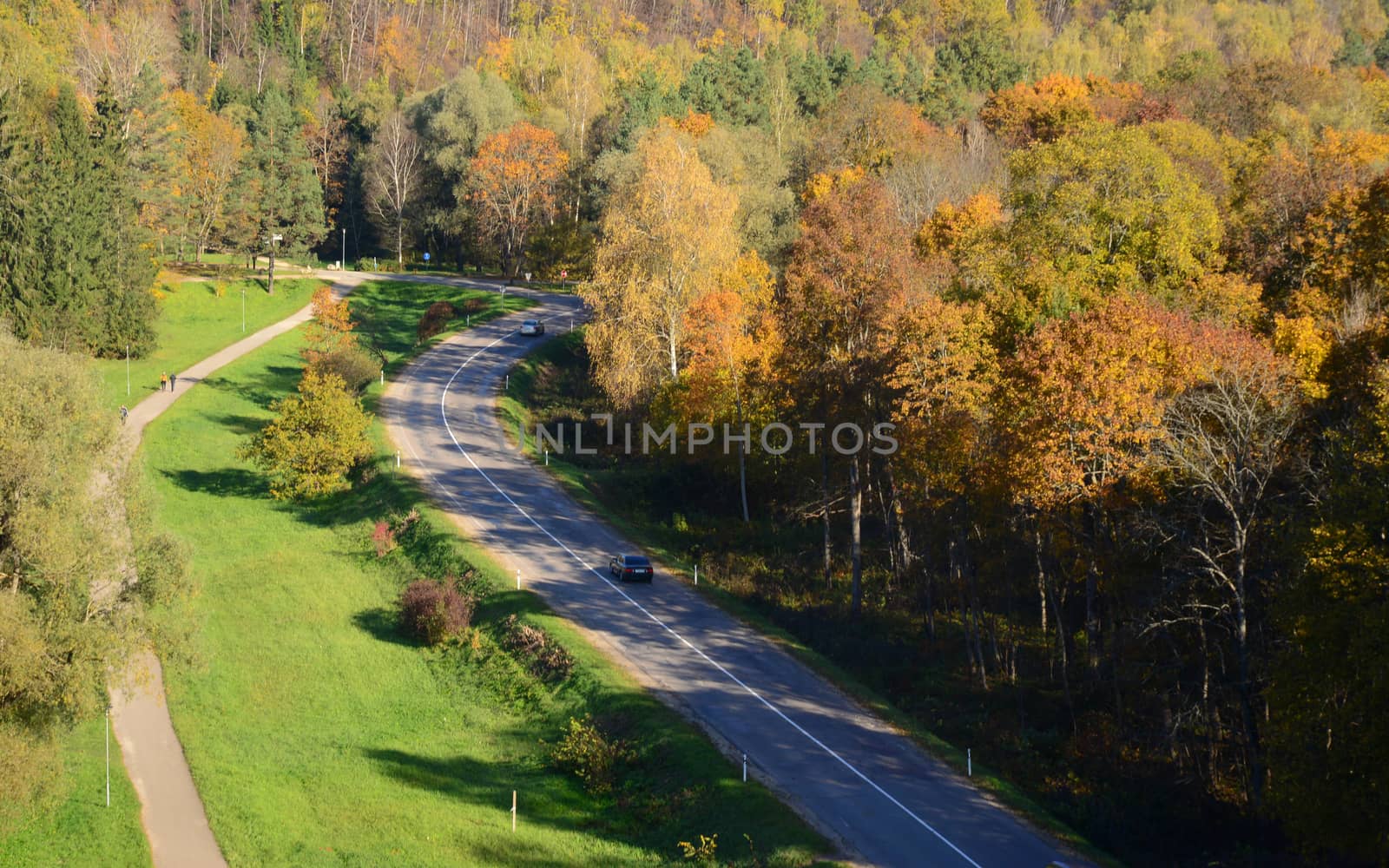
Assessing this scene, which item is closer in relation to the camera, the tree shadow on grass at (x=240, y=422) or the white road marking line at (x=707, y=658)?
the white road marking line at (x=707, y=658)

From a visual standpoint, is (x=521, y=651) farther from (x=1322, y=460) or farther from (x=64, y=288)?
(x=64, y=288)

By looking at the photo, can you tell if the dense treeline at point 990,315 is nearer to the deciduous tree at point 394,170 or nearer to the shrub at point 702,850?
the deciduous tree at point 394,170

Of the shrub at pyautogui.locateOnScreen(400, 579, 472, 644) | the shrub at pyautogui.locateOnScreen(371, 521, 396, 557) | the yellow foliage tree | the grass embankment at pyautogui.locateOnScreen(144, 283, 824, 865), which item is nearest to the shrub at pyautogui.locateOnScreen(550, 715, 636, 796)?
the grass embankment at pyautogui.locateOnScreen(144, 283, 824, 865)

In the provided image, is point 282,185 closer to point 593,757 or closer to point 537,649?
point 537,649

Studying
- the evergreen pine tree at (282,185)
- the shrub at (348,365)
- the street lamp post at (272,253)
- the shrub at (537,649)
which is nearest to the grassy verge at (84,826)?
the shrub at (537,649)

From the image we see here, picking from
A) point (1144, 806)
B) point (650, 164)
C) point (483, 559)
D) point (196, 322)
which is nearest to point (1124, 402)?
point (1144, 806)

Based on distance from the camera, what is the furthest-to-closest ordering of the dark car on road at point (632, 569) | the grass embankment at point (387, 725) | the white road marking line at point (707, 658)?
the dark car on road at point (632, 569)
the grass embankment at point (387, 725)
the white road marking line at point (707, 658)

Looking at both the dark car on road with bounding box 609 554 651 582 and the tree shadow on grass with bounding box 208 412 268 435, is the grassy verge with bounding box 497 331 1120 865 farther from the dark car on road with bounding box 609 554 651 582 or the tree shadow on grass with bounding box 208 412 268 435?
the tree shadow on grass with bounding box 208 412 268 435
